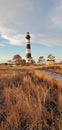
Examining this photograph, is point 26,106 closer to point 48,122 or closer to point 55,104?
point 48,122

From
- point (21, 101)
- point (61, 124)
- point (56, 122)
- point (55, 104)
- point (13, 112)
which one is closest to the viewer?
point (61, 124)

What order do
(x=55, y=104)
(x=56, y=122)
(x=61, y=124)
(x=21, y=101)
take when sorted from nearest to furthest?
1. (x=61, y=124)
2. (x=56, y=122)
3. (x=21, y=101)
4. (x=55, y=104)

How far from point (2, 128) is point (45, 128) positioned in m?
0.91

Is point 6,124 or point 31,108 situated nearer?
point 6,124

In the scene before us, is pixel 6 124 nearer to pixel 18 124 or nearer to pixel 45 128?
pixel 18 124

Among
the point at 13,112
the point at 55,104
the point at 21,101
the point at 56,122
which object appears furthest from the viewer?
the point at 55,104

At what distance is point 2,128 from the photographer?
16.8 feet

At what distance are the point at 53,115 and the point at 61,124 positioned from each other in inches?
38.7

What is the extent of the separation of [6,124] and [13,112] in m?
0.56

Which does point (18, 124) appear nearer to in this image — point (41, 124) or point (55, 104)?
point (41, 124)

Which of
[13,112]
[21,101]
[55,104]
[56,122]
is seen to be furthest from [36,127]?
[55,104]

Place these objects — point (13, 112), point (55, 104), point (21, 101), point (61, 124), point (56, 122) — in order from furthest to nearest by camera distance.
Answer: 1. point (55, 104)
2. point (21, 101)
3. point (13, 112)
4. point (56, 122)
5. point (61, 124)

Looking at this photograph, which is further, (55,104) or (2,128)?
(55,104)

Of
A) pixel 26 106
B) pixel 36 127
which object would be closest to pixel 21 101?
pixel 26 106
